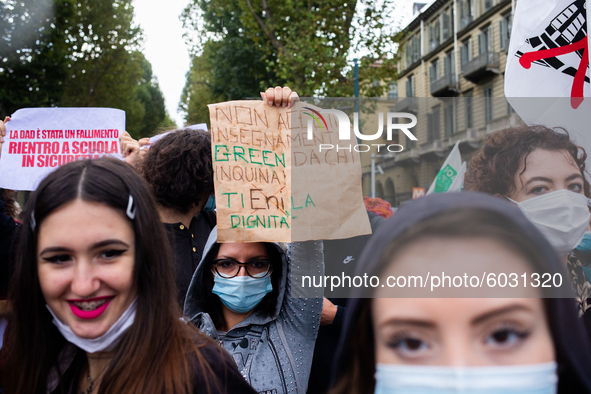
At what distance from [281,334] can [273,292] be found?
7.6 inches

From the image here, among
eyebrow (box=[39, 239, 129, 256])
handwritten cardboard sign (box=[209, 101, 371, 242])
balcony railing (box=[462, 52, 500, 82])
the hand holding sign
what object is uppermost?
balcony railing (box=[462, 52, 500, 82])

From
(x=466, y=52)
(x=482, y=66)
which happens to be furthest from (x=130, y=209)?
(x=466, y=52)

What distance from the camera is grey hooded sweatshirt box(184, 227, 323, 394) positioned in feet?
6.24

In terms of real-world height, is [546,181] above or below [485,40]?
below

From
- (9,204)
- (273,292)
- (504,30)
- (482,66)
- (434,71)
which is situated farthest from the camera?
(434,71)

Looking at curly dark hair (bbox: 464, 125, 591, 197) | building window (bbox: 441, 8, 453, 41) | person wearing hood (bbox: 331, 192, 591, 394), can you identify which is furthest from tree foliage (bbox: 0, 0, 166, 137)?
building window (bbox: 441, 8, 453, 41)

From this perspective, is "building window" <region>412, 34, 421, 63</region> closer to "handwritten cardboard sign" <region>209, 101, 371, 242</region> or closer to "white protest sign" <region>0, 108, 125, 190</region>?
"white protest sign" <region>0, 108, 125, 190</region>

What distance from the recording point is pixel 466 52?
30.6 m

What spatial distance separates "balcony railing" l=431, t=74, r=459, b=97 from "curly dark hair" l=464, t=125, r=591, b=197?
88.7 feet

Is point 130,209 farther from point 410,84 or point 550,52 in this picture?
point 410,84

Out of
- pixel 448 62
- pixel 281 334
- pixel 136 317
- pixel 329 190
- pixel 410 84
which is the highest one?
pixel 448 62

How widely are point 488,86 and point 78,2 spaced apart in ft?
62.3

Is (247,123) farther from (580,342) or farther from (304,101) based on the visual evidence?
(580,342)

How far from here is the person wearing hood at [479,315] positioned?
788 millimetres
